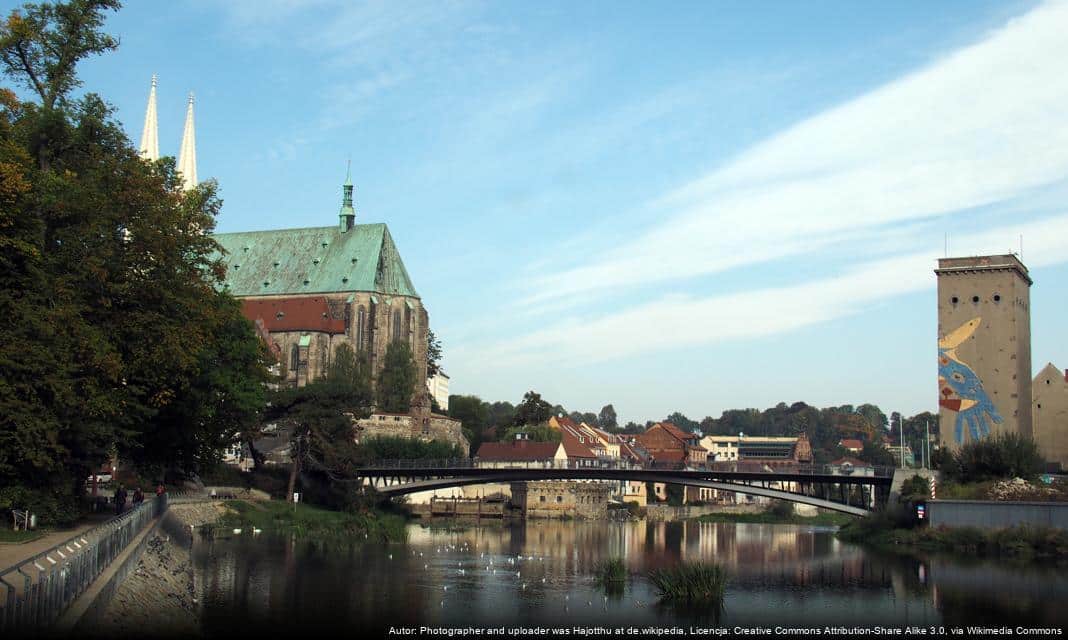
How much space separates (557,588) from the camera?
116ft

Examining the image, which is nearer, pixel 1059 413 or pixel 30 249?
pixel 30 249

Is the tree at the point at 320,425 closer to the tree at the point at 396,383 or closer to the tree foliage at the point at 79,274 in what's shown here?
the tree foliage at the point at 79,274

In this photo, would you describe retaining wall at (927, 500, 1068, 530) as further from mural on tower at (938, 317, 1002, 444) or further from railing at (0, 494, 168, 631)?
railing at (0, 494, 168, 631)

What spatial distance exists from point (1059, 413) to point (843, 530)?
783 inches

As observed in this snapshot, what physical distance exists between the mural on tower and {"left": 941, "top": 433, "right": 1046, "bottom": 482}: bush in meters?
5.93

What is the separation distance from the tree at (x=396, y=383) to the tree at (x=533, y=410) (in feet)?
50.2

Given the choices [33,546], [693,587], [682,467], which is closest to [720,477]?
[682,467]

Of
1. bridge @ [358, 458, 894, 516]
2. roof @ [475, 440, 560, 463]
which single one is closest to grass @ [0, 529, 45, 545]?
bridge @ [358, 458, 894, 516]

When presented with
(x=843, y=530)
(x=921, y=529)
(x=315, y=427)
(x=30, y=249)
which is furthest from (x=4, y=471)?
(x=843, y=530)

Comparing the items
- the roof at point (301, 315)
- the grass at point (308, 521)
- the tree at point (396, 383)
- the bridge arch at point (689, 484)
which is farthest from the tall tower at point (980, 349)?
the roof at point (301, 315)

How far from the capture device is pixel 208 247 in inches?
1302

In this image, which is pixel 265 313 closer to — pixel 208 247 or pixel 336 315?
pixel 336 315

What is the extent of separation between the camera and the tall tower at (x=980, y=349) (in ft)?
209

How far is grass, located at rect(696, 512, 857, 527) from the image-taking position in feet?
300
